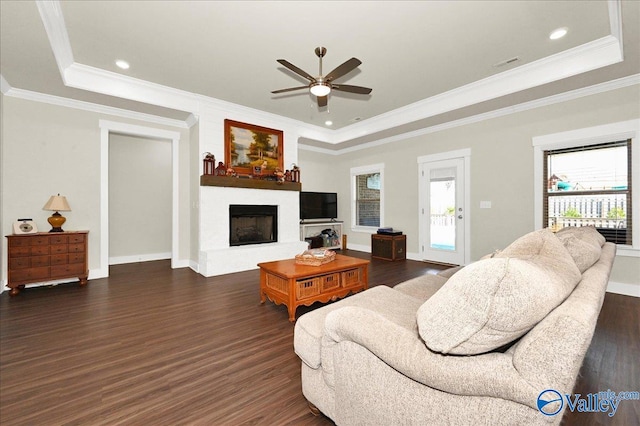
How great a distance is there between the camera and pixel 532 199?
433 cm

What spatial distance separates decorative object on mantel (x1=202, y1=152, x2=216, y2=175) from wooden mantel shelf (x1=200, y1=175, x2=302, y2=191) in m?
0.13

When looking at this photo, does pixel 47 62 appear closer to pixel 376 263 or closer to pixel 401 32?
pixel 401 32

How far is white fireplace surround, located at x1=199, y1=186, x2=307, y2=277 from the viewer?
15.4ft

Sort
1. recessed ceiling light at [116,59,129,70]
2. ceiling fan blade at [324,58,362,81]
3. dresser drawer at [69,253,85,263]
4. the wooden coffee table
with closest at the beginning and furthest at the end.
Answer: ceiling fan blade at [324,58,362,81] < the wooden coffee table < recessed ceiling light at [116,59,129,70] < dresser drawer at [69,253,85,263]

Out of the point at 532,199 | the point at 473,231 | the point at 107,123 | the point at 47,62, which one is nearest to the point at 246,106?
the point at 107,123

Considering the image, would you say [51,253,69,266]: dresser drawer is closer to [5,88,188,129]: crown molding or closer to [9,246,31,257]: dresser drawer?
[9,246,31,257]: dresser drawer

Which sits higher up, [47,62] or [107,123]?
[47,62]

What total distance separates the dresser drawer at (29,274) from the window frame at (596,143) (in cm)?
727

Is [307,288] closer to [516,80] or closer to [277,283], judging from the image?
[277,283]

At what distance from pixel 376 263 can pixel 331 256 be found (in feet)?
8.21

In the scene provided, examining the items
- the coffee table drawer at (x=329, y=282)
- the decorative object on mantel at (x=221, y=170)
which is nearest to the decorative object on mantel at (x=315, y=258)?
the coffee table drawer at (x=329, y=282)

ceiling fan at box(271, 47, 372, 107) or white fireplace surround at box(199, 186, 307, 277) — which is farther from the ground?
ceiling fan at box(271, 47, 372, 107)

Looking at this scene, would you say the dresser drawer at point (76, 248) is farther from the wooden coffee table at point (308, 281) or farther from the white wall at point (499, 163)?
the white wall at point (499, 163)

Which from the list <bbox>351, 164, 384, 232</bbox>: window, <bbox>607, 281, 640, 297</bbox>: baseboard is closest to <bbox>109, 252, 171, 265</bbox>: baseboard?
<bbox>351, 164, 384, 232</bbox>: window
